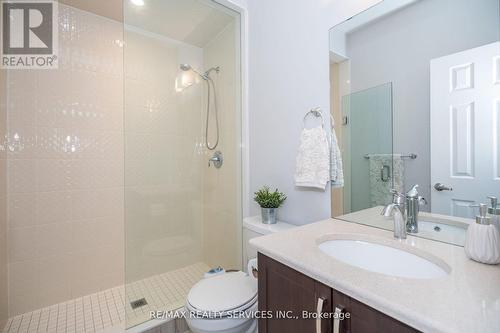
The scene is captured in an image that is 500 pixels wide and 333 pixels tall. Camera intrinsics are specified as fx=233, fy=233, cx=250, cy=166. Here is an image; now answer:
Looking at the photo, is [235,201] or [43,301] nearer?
[43,301]

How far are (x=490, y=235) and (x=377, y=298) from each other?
460 mm

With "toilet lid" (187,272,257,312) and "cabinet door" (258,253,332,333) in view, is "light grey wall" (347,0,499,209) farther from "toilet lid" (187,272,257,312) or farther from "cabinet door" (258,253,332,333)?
"toilet lid" (187,272,257,312)

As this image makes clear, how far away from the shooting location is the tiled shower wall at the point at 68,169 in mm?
1694

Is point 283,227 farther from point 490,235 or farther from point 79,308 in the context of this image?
point 79,308

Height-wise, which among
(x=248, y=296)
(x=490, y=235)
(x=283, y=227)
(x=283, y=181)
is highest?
(x=283, y=181)

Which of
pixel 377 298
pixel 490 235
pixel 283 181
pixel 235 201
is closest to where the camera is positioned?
pixel 377 298

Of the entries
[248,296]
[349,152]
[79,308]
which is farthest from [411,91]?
[79,308]

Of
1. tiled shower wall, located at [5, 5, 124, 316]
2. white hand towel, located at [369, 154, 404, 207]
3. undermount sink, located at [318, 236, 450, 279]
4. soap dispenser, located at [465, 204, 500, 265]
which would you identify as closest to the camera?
soap dispenser, located at [465, 204, 500, 265]

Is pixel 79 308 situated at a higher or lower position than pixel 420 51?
lower

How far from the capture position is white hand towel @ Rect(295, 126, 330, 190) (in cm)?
131

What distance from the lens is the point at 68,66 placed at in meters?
1.85

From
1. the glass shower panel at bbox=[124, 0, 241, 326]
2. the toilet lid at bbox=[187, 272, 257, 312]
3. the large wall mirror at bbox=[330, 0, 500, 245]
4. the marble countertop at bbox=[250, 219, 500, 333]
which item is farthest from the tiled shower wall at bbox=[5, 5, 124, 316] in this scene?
the large wall mirror at bbox=[330, 0, 500, 245]

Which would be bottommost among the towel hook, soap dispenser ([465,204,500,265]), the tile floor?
the tile floor

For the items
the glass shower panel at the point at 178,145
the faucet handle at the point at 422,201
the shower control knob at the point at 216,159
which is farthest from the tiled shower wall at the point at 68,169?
the faucet handle at the point at 422,201
